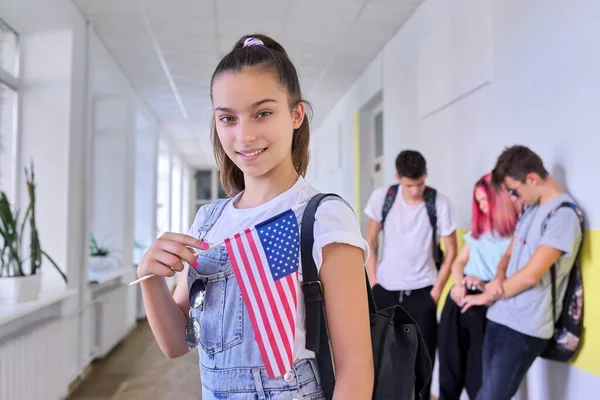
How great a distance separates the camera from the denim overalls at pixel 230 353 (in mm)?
880

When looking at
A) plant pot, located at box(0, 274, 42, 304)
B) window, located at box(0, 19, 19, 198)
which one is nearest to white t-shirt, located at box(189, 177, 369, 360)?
plant pot, located at box(0, 274, 42, 304)

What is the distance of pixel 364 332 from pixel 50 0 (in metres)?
3.64

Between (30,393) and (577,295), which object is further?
(30,393)

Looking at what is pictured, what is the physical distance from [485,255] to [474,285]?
7.0 inches

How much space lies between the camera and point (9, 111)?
382 centimetres

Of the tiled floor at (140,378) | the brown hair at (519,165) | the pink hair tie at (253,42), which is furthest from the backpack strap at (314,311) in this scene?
the tiled floor at (140,378)

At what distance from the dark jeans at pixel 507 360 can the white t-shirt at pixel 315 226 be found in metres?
1.62

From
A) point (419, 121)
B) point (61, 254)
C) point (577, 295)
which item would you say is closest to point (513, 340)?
point (577, 295)

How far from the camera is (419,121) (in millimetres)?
4250

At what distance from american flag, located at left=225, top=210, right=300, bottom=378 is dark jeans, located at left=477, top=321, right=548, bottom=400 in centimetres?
169

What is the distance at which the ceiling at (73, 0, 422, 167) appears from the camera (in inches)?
164

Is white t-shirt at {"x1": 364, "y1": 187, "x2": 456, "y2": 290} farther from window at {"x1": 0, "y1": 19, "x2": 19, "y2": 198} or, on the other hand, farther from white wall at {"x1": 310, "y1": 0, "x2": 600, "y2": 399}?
window at {"x1": 0, "y1": 19, "x2": 19, "y2": 198}

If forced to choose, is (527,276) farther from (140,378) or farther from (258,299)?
(140,378)

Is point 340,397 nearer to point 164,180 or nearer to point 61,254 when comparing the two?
point 61,254
